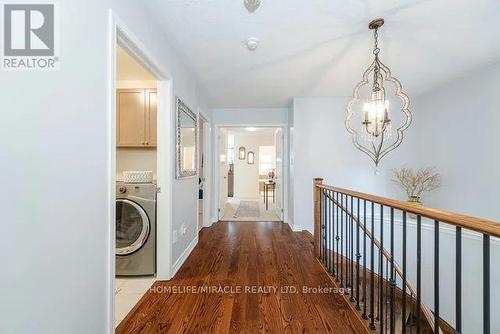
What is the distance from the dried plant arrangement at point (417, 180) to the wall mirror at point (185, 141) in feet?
11.5

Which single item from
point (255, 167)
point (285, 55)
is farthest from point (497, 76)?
point (255, 167)

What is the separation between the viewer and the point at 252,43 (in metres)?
2.36

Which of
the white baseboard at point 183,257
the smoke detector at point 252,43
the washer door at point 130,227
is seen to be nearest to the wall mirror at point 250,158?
the white baseboard at point 183,257

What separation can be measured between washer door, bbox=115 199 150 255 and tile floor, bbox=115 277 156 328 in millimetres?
279

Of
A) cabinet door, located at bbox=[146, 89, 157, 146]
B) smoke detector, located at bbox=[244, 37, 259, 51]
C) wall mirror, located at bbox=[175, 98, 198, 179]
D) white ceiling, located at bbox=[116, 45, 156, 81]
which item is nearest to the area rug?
wall mirror, located at bbox=[175, 98, 198, 179]

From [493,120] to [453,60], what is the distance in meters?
0.93

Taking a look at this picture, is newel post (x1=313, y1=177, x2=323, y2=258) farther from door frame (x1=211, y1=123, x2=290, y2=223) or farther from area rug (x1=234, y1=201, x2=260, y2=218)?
area rug (x1=234, y1=201, x2=260, y2=218)

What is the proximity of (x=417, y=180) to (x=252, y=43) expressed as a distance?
11.9 feet

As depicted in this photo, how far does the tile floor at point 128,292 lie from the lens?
6.29 feet

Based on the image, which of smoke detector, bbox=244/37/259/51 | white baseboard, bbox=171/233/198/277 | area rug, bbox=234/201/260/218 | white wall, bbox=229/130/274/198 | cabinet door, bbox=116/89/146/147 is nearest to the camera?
smoke detector, bbox=244/37/259/51

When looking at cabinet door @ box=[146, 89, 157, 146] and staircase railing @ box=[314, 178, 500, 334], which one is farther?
cabinet door @ box=[146, 89, 157, 146]

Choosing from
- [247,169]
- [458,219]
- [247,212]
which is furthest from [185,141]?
[247,169]

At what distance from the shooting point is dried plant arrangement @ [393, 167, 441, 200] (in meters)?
4.00

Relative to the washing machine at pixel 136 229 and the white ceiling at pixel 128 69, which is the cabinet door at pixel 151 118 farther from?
the washing machine at pixel 136 229
